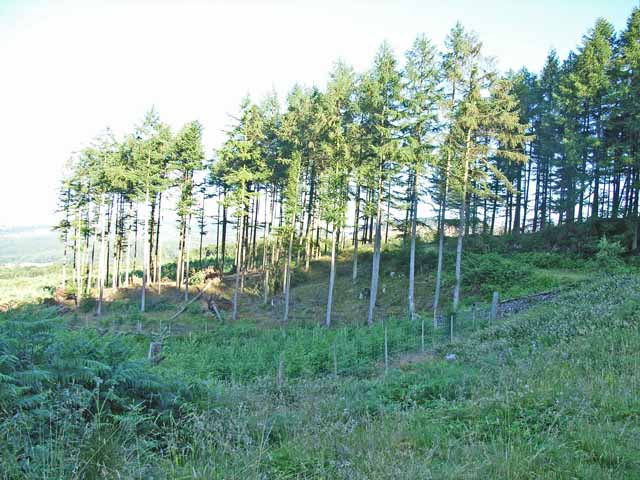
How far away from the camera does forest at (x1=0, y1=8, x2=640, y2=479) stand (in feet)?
13.5

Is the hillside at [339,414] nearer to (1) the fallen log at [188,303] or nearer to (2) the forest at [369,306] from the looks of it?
(2) the forest at [369,306]

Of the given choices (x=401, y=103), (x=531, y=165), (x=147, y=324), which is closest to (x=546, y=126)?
(x=531, y=165)

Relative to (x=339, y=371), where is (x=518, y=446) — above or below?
above

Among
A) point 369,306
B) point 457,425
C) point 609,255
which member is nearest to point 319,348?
point 369,306

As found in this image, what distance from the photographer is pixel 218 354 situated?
54.4ft

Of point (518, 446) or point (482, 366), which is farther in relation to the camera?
point (482, 366)

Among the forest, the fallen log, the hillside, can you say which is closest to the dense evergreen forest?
the forest

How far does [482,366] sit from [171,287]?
34.4 metres

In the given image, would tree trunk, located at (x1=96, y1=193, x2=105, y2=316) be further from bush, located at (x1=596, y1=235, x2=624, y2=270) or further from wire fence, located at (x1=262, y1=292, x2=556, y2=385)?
bush, located at (x1=596, y1=235, x2=624, y2=270)

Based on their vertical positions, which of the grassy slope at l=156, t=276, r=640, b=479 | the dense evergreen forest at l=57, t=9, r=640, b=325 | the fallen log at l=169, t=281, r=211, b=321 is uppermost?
the dense evergreen forest at l=57, t=9, r=640, b=325

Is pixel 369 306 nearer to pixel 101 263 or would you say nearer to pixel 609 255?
pixel 609 255

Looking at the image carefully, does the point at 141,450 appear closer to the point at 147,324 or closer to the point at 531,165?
the point at 147,324

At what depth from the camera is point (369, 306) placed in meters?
24.9

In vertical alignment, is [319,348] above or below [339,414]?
below
